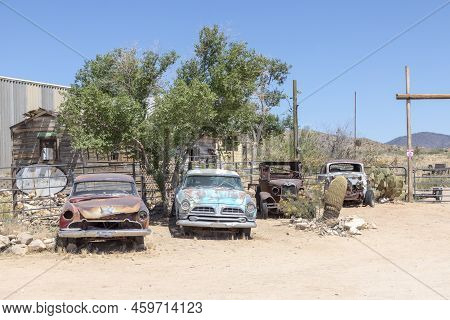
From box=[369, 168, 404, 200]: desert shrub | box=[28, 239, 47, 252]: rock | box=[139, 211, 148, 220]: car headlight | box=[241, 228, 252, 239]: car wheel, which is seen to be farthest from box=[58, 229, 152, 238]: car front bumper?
box=[369, 168, 404, 200]: desert shrub

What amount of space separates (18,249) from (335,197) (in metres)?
8.08

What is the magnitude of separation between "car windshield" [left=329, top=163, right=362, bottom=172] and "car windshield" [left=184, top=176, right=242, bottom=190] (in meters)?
7.77

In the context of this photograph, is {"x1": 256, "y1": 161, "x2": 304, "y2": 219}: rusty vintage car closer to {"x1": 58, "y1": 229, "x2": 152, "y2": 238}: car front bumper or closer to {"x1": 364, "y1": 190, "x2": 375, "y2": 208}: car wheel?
{"x1": 364, "y1": 190, "x2": 375, "y2": 208}: car wheel

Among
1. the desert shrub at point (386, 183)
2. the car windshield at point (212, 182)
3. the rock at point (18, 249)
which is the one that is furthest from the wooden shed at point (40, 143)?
the rock at point (18, 249)

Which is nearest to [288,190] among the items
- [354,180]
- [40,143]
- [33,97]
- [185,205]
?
[354,180]

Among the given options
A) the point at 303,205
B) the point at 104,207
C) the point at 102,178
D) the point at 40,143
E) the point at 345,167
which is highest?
the point at 40,143

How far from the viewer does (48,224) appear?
1495 cm

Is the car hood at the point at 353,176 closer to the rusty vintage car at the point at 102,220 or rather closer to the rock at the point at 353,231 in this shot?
the rock at the point at 353,231

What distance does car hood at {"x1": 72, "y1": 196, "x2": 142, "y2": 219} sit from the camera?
10.8 m

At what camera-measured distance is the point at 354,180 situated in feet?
67.1

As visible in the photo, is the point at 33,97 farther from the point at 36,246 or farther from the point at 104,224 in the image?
the point at 104,224

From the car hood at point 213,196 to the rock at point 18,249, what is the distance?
150 inches

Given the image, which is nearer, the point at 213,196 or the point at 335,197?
the point at 213,196

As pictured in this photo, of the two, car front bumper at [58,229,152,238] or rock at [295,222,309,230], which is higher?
car front bumper at [58,229,152,238]
